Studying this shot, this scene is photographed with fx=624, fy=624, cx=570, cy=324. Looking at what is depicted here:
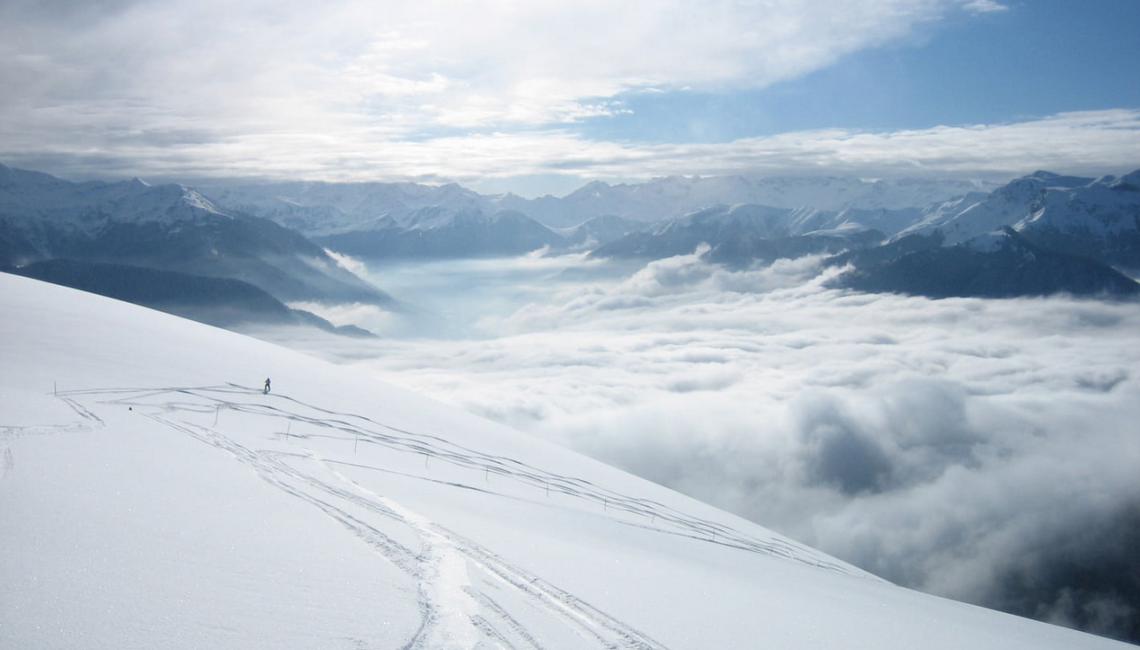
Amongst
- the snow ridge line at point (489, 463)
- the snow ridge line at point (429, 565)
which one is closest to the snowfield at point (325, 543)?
the snow ridge line at point (429, 565)

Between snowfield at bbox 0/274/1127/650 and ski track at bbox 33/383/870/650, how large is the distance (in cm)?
7

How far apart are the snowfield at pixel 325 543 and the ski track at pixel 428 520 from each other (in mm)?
74

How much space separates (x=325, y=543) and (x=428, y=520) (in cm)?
352

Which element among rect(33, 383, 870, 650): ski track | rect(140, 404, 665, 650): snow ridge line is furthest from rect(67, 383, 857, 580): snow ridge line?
rect(140, 404, 665, 650): snow ridge line

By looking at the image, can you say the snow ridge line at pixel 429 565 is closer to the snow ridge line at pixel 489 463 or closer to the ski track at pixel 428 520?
the ski track at pixel 428 520

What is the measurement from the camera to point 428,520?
51.0 feet

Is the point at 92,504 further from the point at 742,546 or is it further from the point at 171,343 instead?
the point at 171,343

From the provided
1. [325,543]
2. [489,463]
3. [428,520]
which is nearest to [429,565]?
[325,543]

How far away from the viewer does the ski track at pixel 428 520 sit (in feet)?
35.3

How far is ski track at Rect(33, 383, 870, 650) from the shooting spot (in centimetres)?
1075

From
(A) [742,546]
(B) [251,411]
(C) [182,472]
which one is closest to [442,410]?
(B) [251,411]

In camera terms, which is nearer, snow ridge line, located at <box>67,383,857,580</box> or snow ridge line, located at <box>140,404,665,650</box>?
snow ridge line, located at <box>140,404,665,650</box>

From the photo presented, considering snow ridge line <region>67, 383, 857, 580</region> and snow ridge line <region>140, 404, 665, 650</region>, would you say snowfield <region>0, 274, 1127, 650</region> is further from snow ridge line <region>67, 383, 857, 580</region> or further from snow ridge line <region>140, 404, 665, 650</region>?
snow ridge line <region>67, 383, 857, 580</region>

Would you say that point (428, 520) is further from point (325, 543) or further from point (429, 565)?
point (325, 543)
